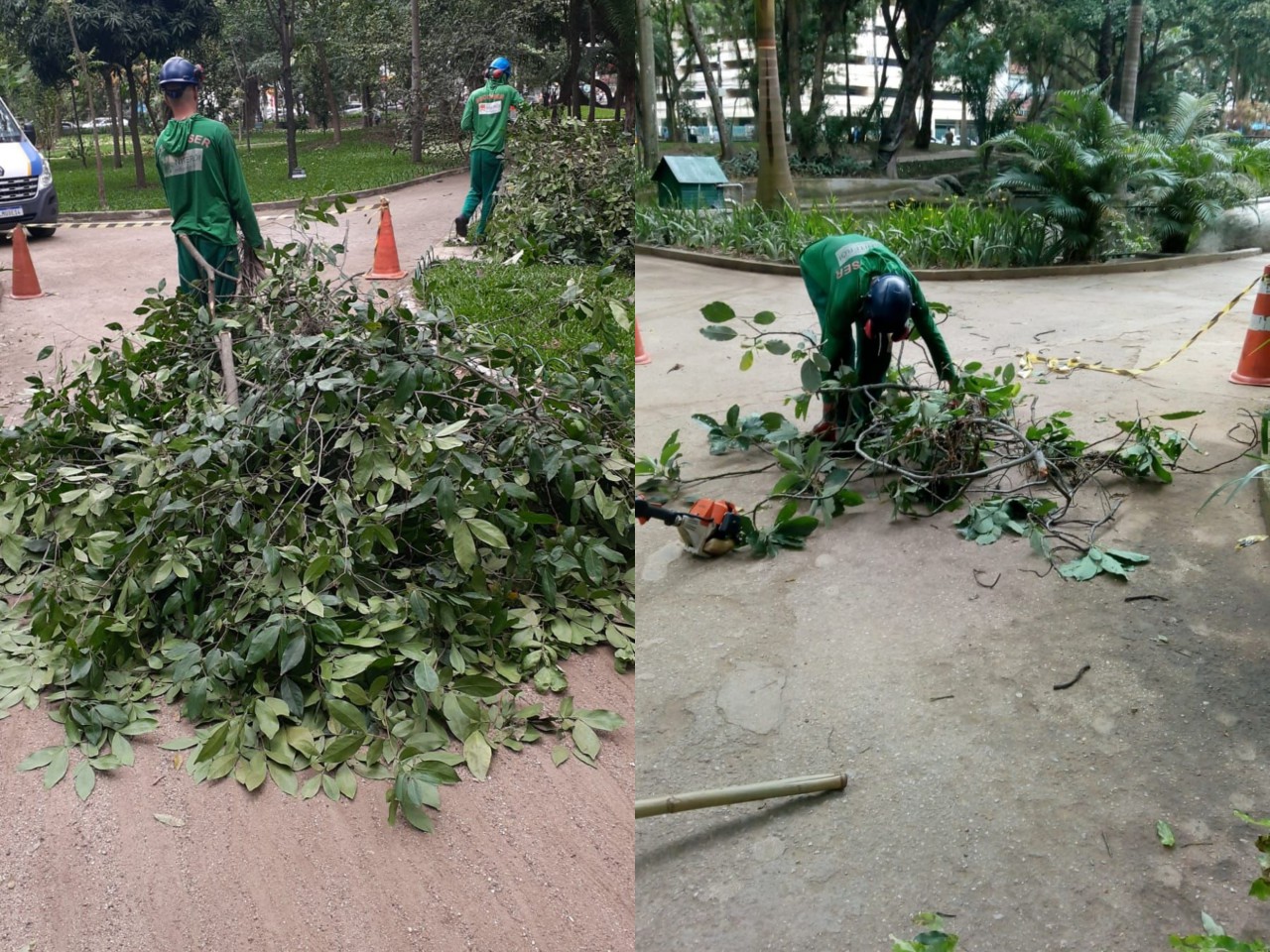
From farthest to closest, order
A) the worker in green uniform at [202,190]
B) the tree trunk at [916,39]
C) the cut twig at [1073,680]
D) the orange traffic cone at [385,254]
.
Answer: the tree trunk at [916,39] → the orange traffic cone at [385,254] → the worker in green uniform at [202,190] → the cut twig at [1073,680]

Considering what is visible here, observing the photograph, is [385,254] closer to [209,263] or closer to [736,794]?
[209,263]

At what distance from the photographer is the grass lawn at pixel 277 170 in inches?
135

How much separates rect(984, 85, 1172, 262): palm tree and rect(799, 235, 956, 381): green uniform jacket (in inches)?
135

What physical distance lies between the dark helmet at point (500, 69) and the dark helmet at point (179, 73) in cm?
103

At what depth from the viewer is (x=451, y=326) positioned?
2799 mm

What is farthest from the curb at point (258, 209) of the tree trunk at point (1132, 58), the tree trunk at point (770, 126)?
the tree trunk at point (1132, 58)

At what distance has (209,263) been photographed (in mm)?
3742

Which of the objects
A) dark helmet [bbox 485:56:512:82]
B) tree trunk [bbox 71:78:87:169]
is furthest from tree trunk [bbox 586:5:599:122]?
tree trunk [bbox 71:78:87:169]

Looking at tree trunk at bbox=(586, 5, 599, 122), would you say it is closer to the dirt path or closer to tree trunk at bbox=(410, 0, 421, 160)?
tree trunk at bbox=(410, 0, 421, 160)

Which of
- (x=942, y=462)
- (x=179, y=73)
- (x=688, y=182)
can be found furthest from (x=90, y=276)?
(x=688, y=182)

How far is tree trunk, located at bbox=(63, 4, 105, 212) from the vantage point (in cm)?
301

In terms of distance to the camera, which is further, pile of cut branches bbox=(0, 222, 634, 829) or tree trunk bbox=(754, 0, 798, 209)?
tree trunk bbox=(754, 0, 798, 209)

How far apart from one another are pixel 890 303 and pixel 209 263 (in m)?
2.34

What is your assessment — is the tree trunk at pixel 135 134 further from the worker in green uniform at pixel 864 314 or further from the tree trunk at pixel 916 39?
the tree trunk at pixel 916 39
